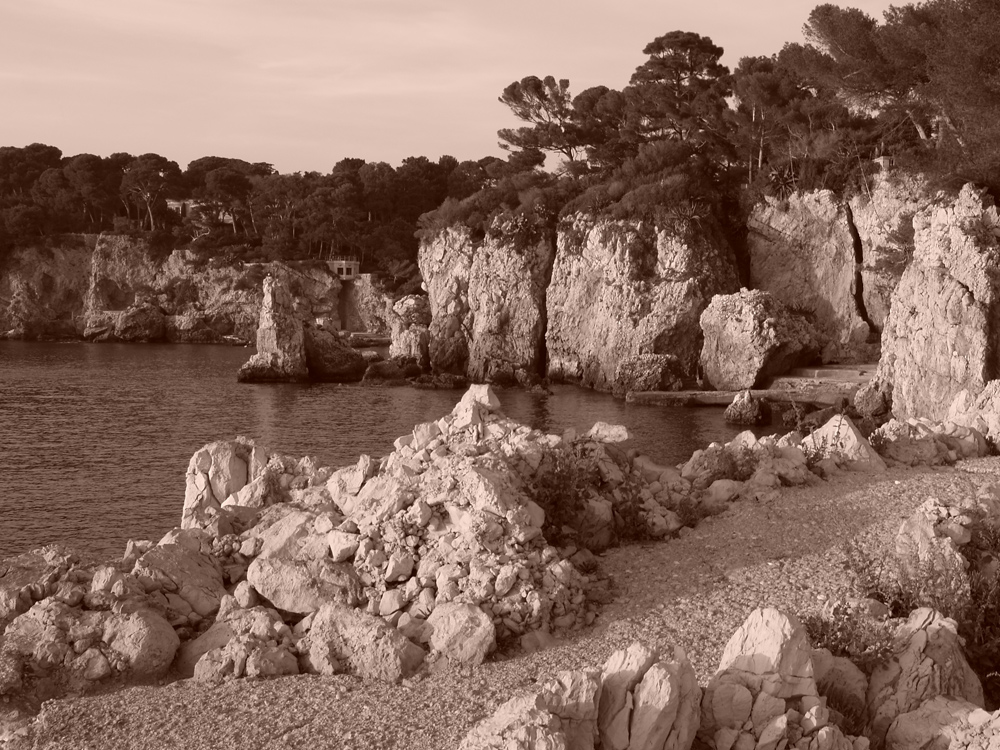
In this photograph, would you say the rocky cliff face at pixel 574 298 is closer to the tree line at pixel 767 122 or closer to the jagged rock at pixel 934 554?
the tree line at pixel 767 122

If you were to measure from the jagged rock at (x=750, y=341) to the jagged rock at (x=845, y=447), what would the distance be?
104 ft

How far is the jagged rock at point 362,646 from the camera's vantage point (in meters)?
9.49

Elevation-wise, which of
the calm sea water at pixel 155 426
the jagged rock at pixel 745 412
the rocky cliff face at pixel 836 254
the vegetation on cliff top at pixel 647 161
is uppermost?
the vegetation on cliff top at pixel 647 161

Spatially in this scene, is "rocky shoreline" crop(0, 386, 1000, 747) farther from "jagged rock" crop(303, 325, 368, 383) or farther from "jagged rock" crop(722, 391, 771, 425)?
"jagged rock" crop(303, 325, 368, 383)

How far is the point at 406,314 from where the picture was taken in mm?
63375

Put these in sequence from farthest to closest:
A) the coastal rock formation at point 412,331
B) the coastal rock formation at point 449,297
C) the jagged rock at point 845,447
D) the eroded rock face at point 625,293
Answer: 1. the coastal rock formation at point 412,331
2. the coastal rock formation at point 449,297
3. the eroded rock face at point 625,293
4. the jagged rock at point 845,447

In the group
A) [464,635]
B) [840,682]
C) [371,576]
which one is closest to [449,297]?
[371,576]

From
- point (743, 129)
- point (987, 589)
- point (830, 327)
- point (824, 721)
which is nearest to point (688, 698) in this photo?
point (824, 721)

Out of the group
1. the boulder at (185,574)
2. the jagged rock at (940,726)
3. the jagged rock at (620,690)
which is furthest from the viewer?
the boulder at (185,574)

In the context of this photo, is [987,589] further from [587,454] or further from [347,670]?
[347,670]

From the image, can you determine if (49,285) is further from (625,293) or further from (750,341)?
(750,341)

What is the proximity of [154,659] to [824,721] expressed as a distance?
6403 millimetres

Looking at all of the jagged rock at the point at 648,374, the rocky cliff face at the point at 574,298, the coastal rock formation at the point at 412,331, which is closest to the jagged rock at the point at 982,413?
the jagged rock at the point at 648,374

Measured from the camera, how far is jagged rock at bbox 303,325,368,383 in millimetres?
57969
